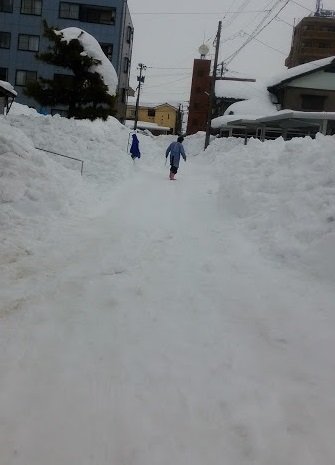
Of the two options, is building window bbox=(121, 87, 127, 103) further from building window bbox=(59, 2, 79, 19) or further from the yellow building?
the yellow building

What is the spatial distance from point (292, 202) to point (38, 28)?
41.1 m

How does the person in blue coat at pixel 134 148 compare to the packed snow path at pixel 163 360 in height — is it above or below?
above

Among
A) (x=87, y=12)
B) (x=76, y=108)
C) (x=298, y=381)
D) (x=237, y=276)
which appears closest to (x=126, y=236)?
(x=237, y=276)

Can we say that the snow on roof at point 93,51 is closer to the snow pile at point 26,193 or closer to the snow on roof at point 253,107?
the snow pile at point 26,193

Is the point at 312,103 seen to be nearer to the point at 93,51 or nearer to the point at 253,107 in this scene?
the point at 253,107

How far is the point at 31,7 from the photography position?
4066 cm

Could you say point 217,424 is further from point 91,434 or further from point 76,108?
point 76,108

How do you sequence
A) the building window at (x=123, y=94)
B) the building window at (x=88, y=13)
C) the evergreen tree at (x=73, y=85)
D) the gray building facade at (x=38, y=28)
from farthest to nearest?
1. the building window at (x=123, y=94)
2. the building window at (x=88, y=13)
3. the gray building facade at (x=38, y=28)
4. the evergreen tree at (x=73, y=85)

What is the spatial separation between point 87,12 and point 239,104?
1728 cm

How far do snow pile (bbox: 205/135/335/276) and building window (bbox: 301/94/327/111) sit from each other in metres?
26.9

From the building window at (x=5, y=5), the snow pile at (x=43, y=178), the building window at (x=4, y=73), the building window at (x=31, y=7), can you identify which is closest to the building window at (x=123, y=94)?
the building window at (x=31, y=7)

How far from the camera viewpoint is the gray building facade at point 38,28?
40250 millimetres

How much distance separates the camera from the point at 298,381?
3051 millimetres

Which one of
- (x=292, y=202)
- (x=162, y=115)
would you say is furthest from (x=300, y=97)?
(x=162, y=115)
